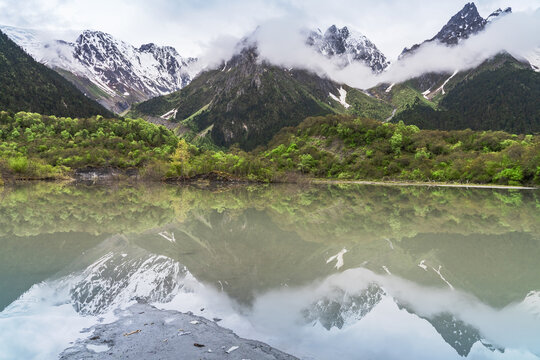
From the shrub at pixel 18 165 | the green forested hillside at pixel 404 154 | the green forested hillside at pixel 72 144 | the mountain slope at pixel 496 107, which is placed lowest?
the shrub at pixel 18 165

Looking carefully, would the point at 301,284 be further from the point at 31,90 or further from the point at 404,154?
the point at 31,90

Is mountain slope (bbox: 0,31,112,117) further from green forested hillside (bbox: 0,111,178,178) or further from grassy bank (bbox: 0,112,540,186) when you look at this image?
grassy bank (bbox: 0,112,540,186)

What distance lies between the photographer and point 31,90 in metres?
115

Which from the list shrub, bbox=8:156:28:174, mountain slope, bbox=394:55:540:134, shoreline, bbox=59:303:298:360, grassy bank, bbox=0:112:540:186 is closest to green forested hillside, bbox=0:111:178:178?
shrub, bbox=8:156:28:174

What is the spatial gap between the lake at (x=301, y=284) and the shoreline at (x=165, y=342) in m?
0.24

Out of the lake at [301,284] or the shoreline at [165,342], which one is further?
the lake at [301,284]

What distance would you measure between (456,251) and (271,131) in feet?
509

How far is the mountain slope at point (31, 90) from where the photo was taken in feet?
354

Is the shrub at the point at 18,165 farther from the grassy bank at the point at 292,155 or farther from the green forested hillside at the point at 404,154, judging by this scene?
the green forested hillside at the point at 404,154

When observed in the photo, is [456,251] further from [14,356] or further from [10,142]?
[10,142]

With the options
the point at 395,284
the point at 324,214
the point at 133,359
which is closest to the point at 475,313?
the point at 395,284

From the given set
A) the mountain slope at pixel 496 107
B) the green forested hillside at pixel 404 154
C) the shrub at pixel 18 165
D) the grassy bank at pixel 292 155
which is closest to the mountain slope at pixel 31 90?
the grassy bank at pixel 292 155

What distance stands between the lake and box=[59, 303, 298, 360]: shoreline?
24cm

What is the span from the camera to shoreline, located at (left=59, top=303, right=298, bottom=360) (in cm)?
494
